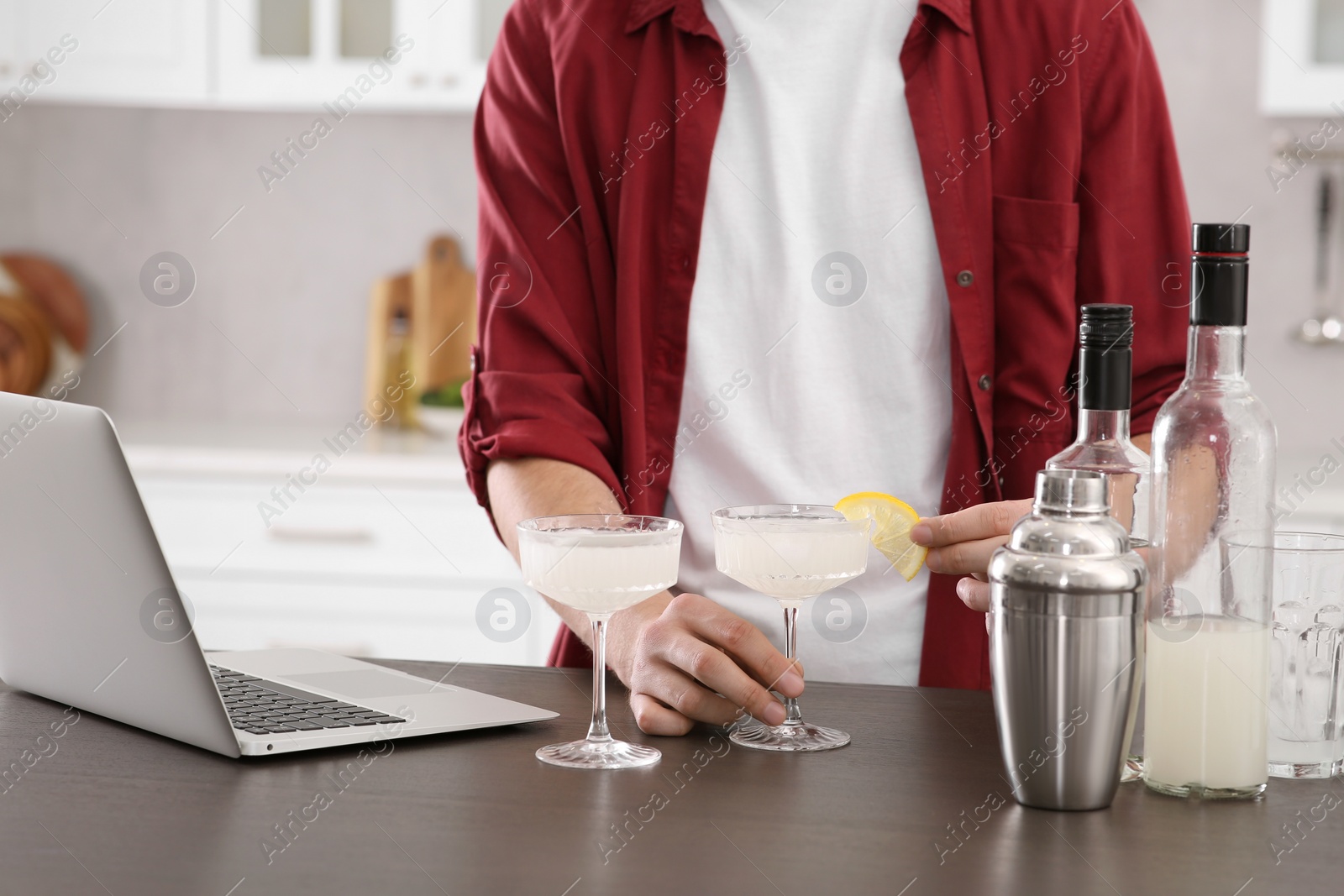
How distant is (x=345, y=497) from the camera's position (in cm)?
264

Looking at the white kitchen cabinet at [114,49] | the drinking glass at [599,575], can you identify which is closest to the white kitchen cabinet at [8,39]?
the white kitchen cabinet at [114,49]

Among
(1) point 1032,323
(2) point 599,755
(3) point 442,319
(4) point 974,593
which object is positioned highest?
(3) point 442,319

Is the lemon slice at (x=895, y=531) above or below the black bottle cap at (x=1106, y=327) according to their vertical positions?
below

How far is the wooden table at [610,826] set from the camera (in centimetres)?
63

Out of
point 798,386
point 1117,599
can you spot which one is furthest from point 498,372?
point 1117,599

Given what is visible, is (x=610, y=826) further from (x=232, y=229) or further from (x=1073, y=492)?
(x=232, y=229)

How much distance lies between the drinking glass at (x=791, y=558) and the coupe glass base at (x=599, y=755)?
0.26ft

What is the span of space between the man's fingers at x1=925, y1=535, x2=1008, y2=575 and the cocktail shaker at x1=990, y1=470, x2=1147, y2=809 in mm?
159

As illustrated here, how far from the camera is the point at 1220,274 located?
0.73 metres

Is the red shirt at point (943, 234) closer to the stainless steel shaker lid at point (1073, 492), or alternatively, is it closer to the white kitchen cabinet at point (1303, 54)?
the stainless steel shaker lid at point (1073, 492)

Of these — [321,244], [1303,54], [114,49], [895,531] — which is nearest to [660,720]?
[895,531]

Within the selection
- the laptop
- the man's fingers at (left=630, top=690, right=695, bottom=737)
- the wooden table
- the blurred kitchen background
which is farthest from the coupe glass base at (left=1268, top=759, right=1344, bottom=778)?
the blurred kitchen background

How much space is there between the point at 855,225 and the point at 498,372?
410 mm

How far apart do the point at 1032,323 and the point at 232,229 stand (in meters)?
2.50
